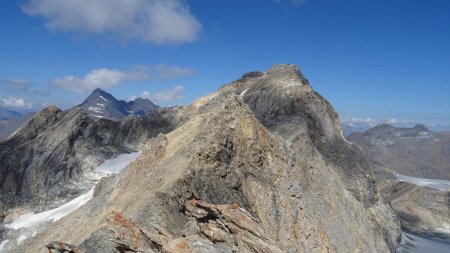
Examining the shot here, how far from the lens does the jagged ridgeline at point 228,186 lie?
26.1 metres

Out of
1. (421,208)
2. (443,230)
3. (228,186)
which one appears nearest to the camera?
(228,186)

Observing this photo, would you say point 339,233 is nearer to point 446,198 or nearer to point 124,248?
point 124,248

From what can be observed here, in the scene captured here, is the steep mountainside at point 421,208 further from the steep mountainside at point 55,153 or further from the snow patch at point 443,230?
the steep mountainside at point 55,153

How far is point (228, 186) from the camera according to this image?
31734 mm

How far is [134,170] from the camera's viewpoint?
36781 millimetres

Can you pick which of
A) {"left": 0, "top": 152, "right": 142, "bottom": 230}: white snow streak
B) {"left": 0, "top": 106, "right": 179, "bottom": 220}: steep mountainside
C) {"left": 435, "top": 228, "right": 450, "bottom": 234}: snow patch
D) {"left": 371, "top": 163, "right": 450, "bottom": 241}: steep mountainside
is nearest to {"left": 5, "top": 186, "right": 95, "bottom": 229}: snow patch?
{"left": 0, "top": 152, "right": 142, "bottom": 230}: white snow streak

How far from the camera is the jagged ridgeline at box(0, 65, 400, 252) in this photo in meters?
26.1

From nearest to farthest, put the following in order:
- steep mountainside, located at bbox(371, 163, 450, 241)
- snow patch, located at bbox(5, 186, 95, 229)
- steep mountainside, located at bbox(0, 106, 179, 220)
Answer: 1. snow patch, located at bbox(5, 186, 95, 229)
2. steep mountainside, located at bbox(0, 106, 179, 220)
3. steep mountainside, located at bbox(371, 163, 450, 241)

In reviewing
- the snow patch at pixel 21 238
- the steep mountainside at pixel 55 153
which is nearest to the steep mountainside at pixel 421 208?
the steep mountainside at pixel 55 153

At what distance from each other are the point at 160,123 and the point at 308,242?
185ft

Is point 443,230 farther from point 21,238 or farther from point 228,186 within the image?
point 228,186

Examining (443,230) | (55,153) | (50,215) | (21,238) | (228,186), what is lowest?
(443,230)

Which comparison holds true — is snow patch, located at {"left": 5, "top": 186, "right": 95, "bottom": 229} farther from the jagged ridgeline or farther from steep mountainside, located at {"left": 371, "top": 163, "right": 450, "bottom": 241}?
steep mountainside, located at {"left": 371, "top": 163, "right": 450, "bottom": 241}

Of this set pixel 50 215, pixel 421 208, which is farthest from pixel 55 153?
pixel 421 208
